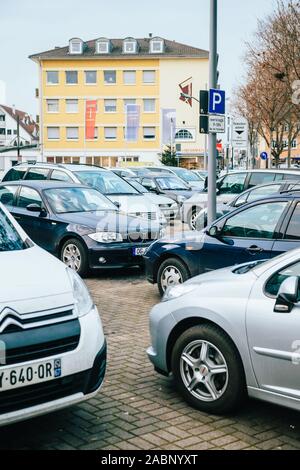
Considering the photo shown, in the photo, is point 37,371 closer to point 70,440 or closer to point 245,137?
point 70,440

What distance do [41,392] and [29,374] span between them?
0.17 m

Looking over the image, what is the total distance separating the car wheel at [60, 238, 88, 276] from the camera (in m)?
10.2

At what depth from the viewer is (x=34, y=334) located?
371cm

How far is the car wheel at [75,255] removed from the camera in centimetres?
1022

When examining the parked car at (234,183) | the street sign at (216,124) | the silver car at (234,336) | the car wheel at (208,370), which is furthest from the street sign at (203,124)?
the car wheel at (208,370)

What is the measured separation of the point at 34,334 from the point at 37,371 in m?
0.22

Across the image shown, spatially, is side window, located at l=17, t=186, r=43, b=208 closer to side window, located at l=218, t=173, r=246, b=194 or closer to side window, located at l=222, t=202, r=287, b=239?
side window, located at l=222, t=202, r=287, b=239

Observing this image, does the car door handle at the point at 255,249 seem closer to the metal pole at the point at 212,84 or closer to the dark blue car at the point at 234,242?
the dark blue car at the point at 234,242

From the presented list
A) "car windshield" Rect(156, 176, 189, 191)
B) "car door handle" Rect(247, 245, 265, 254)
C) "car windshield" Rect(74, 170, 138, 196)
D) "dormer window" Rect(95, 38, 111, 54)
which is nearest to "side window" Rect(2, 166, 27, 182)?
"car windshield" Rect(74, 170, 138, 196)

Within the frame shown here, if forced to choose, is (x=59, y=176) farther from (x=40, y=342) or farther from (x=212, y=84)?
(x=40, y=342)

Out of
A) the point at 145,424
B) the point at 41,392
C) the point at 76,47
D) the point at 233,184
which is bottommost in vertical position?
the point at 145,424

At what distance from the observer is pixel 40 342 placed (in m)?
3.72

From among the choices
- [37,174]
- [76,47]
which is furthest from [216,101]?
[76,47]
